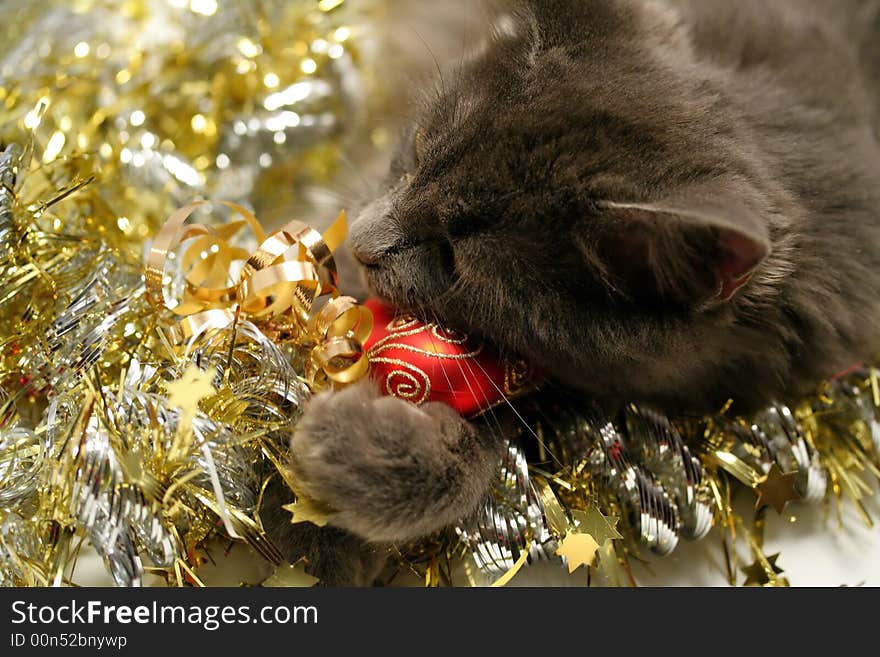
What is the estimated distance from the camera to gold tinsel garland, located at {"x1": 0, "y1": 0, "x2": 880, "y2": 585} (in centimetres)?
66

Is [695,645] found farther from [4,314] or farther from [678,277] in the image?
[4,314]

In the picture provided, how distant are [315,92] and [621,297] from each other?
2.55 feet

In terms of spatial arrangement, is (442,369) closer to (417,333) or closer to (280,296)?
(417,333)

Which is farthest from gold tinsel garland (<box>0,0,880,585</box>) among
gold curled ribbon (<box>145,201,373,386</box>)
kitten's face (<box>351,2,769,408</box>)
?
kitten's face (<box>351,2,769,408</box>)

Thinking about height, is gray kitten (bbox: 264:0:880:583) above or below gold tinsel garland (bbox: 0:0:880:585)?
above

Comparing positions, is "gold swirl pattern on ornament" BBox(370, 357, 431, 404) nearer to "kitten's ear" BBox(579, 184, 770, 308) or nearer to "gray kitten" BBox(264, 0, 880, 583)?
"gray kitten" BBox(264, 0, 880, 583)

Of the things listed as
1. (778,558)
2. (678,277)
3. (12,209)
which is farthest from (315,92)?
(778,558)

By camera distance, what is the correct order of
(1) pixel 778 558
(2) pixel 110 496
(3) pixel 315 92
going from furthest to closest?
(3) pixel 315 92, (1) pixel 778 558, (2) pixel 110 496

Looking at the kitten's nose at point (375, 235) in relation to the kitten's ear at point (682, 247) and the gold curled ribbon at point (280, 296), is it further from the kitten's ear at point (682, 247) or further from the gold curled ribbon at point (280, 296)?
the kitten's ear at point (682, 247)

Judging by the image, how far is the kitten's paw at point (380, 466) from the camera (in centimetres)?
66

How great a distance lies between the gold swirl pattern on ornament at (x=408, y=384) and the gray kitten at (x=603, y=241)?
1.1 inches

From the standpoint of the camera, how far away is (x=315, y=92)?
123cm

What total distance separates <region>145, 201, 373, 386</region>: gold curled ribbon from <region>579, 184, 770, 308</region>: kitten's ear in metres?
0.28

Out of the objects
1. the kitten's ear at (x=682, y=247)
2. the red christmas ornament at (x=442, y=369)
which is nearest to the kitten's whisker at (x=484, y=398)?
the red christmas ornament at (x=442, y=369)
